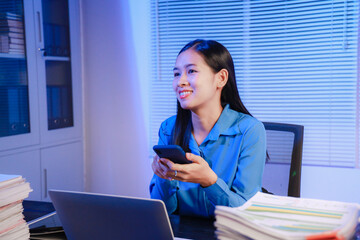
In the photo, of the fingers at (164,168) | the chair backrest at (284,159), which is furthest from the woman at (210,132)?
the chair backrest at (284,159)

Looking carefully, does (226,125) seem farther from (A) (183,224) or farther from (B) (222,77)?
(A) (183,224)

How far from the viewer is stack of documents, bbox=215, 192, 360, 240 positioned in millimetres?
702

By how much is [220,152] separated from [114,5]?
2.23 metres

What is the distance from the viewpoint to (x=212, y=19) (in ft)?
10.6

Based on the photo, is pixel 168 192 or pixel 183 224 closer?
pixel 183 224

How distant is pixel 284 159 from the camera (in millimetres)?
1791

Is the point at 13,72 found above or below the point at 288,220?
above

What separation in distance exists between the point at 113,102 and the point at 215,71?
1985mm

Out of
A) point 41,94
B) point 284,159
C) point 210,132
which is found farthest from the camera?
point 41,94

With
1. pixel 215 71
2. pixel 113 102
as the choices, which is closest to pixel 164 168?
pixel 215 71

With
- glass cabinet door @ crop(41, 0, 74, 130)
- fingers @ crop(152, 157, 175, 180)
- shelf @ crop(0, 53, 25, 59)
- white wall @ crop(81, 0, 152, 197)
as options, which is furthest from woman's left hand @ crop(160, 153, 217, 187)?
white wall @ crop(81, 0, 152, 197)

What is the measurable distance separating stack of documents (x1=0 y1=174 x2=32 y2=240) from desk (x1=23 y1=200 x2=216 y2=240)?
0.12m

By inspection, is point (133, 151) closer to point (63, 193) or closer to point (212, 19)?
point (212, 19)

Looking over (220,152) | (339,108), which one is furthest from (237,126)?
(339,108)
